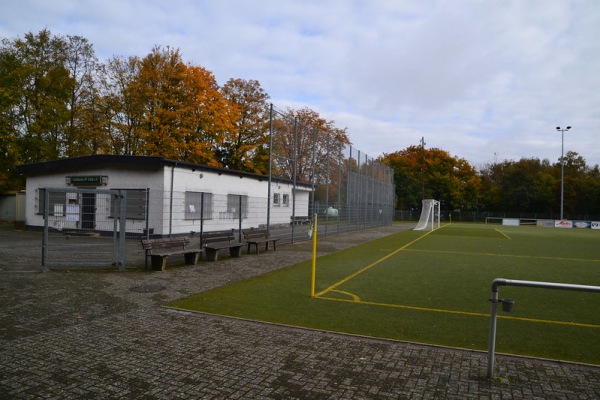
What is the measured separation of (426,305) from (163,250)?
6.82 meters

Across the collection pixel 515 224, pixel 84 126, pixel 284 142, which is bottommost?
pixel 515 224

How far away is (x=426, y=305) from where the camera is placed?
7.95 m

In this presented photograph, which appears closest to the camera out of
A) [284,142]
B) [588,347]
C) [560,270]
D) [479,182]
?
[588,347]

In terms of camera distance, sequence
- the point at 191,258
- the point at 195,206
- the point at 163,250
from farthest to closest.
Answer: the point at 195,206 → the point at 191,258 → the point at 163,250

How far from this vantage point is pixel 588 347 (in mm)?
5680

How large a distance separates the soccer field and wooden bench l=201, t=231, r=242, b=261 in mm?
2446

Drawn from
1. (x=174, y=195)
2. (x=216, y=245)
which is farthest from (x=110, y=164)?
(x=216, y=245)

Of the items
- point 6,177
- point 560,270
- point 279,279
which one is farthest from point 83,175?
point 560,270

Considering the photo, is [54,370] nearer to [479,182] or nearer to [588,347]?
[588,347]

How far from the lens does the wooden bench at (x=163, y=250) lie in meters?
11.0

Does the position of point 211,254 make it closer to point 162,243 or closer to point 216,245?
point 216,245

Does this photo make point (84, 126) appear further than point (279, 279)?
Yes

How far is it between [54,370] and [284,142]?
1576 cm

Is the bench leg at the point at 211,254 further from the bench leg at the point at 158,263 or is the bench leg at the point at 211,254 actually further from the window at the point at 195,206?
the window at the point at 195,206
